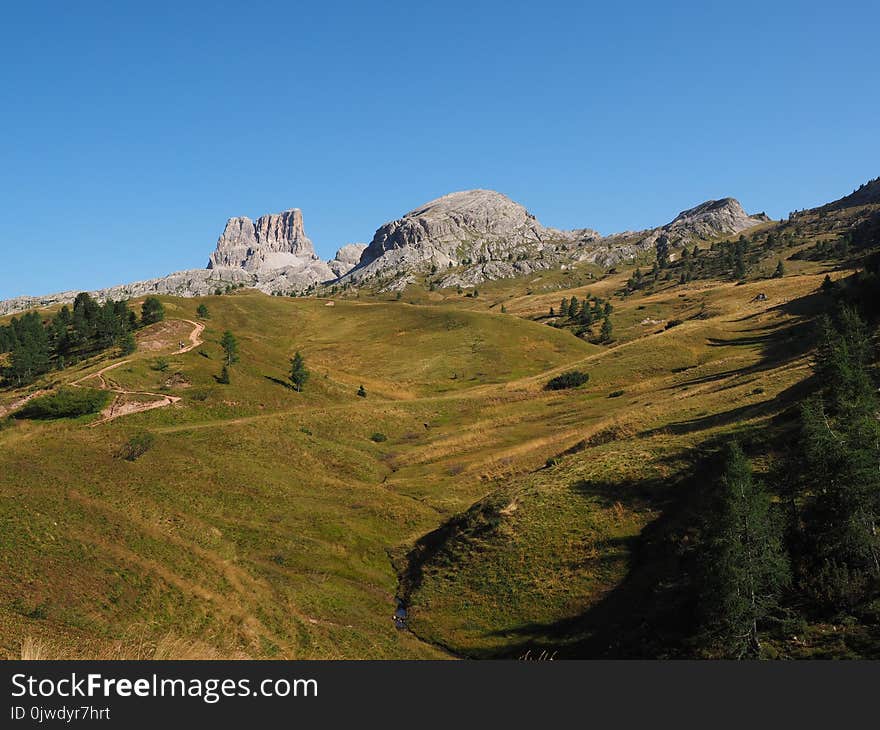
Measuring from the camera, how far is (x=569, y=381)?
372ft

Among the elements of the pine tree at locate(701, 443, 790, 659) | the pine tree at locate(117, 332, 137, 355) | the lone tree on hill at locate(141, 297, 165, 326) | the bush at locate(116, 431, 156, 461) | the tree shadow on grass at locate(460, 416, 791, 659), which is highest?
the lone tree on hill at locate(141, 297, 165, 326)

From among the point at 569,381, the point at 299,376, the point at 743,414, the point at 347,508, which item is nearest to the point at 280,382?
the point at 299,376

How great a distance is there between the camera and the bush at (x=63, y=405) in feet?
253

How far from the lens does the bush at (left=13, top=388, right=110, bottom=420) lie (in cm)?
7700

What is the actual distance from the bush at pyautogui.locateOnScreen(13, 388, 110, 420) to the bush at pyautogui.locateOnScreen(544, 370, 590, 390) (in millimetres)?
80094

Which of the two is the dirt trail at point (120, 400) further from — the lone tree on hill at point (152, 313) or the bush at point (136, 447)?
the lone tree on hill at point (152, 313)

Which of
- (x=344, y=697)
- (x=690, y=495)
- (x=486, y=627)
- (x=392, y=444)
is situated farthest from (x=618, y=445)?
(x=344, y=697)

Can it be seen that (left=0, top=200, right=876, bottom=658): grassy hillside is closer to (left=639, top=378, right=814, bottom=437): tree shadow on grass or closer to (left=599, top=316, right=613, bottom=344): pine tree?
(left=639, top=378, right=814, bottom=437): tree shadow on grass

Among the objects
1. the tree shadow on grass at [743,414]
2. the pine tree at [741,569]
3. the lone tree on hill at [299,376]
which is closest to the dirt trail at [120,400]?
the lone tree on hill at [299,376]

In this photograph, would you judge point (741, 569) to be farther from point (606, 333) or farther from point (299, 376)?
point (606, 333)

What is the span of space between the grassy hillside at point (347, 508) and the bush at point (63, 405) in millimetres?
2445

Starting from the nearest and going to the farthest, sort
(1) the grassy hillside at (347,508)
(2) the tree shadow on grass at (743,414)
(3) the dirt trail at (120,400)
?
(1) the grassy hillside at (347,508) → (2) the tree shadow on grass at (743,414) → (3) the dirt trail at (120,400)

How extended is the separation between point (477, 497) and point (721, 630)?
39.9 meters

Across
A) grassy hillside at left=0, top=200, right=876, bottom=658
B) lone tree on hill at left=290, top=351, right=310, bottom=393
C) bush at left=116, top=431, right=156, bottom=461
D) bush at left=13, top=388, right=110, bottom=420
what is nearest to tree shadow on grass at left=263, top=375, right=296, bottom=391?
grassy hillside at left=0, top=200, right=876, bottom=658
